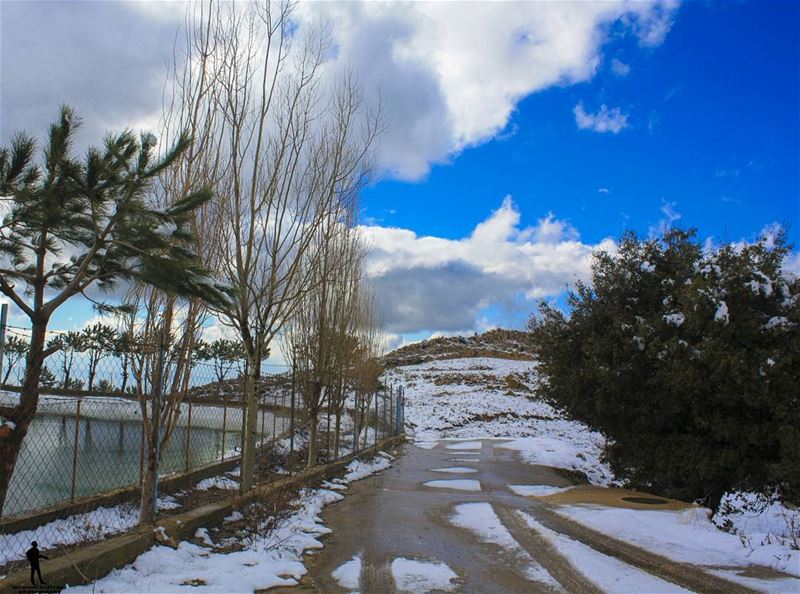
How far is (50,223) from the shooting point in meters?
4.75

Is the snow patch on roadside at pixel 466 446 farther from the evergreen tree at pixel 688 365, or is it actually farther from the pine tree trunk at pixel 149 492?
the pine tree trunk at pixel 149 492

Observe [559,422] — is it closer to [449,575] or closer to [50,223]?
[449,575]

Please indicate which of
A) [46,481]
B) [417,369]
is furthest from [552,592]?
[417,369]

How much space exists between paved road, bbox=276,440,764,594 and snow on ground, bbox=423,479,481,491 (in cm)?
25

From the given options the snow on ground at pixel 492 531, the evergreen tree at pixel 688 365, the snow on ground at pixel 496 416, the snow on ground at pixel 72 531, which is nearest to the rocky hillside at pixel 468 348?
the snow on ground at pixel 496 416

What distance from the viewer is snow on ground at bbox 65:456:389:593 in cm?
529

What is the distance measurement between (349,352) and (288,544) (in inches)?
326

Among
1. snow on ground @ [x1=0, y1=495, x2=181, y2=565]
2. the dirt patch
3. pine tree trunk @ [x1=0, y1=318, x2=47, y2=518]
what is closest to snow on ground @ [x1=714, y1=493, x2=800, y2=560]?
the dirt patch

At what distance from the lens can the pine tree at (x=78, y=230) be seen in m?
4.70

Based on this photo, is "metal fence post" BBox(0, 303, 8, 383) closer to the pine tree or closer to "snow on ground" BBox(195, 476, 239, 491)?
the pine tree

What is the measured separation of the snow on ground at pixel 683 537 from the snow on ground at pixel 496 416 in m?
8.40

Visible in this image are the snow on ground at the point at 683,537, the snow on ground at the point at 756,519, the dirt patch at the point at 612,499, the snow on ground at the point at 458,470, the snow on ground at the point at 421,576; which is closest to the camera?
the snow on ground at the point at 421,576

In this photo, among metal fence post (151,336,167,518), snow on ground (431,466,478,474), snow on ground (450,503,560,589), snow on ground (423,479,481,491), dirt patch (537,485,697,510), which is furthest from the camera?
snow on ground (431,466,478,474)

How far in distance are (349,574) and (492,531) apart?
8.90ft
